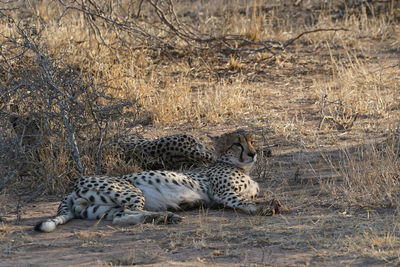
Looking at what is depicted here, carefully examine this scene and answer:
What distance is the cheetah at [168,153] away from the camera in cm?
606

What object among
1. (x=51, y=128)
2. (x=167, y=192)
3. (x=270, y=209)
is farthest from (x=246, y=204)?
(x=51, y=128)

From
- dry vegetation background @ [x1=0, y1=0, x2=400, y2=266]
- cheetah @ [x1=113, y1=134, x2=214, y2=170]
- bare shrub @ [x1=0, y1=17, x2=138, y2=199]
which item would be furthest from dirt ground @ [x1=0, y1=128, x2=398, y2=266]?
cheetah @ [x1=113, y1=134, x2=214, y2=170]

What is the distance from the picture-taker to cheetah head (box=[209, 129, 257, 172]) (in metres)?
5.37

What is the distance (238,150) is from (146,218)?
117 cm

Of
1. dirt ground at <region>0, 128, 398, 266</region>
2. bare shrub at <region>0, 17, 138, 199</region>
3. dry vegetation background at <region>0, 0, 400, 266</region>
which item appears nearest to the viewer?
dirt ground at <region>0, 128, 398, 266</region>

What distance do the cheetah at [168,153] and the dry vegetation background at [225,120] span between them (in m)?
0.22

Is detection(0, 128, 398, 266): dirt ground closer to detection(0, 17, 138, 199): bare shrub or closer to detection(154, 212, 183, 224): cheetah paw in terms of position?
detection(154, 212, 183, 224): cheetah paw

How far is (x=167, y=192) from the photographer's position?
505 cm

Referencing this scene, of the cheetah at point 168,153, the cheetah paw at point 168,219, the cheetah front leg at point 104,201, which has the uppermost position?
the cheetah at point 168,153

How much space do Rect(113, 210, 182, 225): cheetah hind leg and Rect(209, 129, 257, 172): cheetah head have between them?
1.00 metres

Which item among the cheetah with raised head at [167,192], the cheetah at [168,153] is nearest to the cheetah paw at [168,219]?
the cheetah with raised head at [167,192]

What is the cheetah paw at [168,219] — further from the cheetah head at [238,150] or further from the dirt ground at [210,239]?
the cheetah head at [238,150]

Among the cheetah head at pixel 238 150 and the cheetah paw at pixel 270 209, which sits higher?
the cheetah head at pixel 238 150

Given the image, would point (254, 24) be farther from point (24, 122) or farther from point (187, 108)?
point (24, 122)
